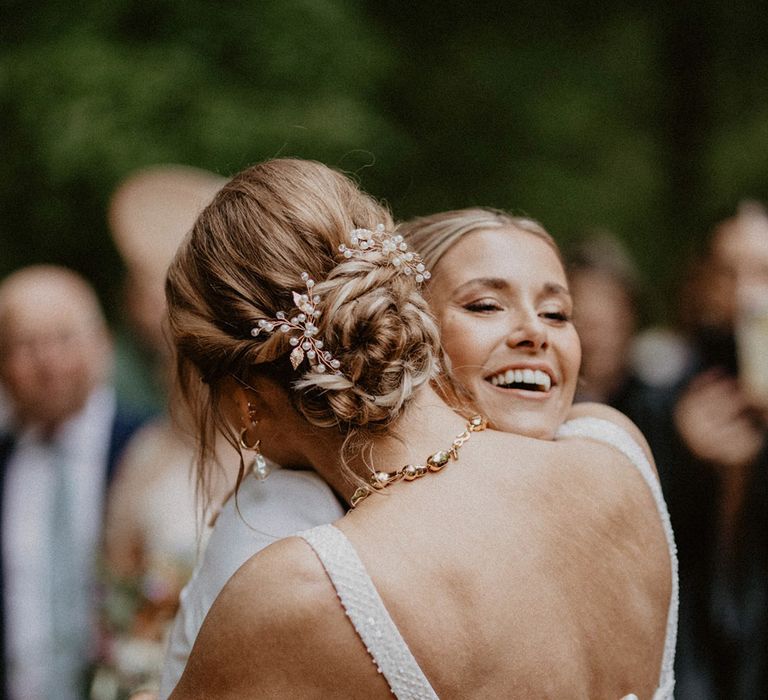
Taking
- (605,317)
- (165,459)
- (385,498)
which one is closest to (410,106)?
(605,317)

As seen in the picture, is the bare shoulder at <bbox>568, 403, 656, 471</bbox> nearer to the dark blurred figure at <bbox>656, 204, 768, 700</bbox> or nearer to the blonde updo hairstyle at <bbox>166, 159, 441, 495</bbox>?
the blonde updo hairstyle at <bbox>166, 159, 441, 495</bbox>

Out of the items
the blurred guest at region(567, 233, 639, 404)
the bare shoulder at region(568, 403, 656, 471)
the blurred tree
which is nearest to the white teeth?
the bare shoulder at region(568, 403, 656, 471)

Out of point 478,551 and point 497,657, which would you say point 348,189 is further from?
point 497,657

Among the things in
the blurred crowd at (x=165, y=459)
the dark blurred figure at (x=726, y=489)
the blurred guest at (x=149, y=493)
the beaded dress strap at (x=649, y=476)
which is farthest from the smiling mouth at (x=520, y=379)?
the dark blurred figure at (x=726, y=489)

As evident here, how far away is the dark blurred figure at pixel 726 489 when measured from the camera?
339cm

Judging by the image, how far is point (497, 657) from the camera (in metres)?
1.48

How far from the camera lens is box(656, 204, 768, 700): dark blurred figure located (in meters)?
3.39

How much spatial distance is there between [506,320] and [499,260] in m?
0.13

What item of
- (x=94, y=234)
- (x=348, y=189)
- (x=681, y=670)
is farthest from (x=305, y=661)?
(x=94, y=234)

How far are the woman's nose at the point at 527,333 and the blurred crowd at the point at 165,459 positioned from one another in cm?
145

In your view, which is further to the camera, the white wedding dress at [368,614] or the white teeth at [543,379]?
the white teeth at [543,379]

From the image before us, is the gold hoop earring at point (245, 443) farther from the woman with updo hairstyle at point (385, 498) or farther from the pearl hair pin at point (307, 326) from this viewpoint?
the pearl hair pin at point (307, 326)

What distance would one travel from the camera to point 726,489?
3514mm

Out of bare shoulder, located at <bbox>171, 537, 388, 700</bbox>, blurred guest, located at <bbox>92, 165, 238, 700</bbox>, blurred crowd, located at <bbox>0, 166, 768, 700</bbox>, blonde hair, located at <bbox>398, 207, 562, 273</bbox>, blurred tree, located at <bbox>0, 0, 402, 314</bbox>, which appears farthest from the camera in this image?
blurred tree, located at <bbox>0, 0, 402, 314</bbox>
